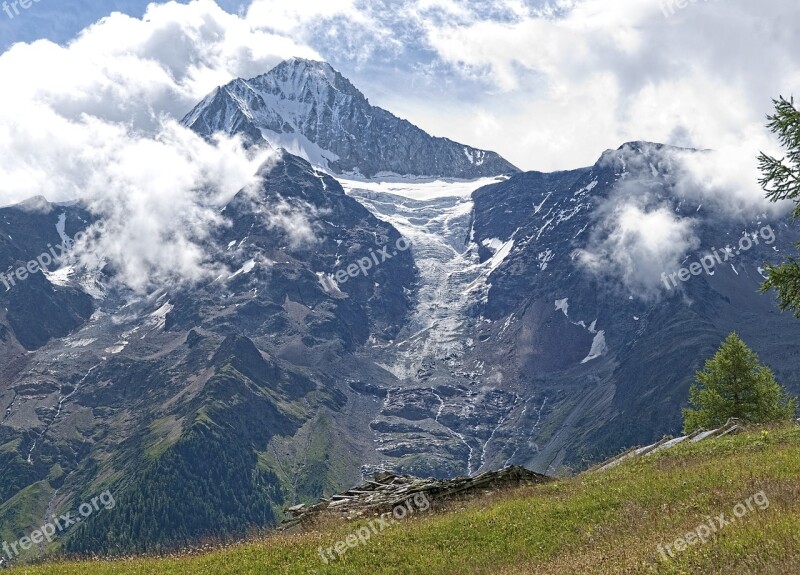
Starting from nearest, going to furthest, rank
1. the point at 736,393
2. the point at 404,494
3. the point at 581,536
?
the point at 581,536, the point at 404,494, the point at 736,393

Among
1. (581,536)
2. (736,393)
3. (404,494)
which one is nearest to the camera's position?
(581,536)

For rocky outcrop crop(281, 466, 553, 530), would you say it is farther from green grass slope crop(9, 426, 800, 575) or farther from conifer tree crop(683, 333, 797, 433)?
conifer tree crop(683, 333, 797, 433)

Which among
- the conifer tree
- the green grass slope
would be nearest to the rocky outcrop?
the green grass slope

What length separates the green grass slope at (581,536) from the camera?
1648 cm

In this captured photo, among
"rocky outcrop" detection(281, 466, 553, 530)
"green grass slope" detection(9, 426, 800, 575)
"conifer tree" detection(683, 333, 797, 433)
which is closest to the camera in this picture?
"green grass slope" detection(9, 426, 800, 575)

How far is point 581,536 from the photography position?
71.1 ft

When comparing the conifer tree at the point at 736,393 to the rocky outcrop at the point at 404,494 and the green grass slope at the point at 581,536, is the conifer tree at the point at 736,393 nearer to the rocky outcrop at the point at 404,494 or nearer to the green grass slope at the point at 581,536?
the rocky outcrop at the point at 404,494

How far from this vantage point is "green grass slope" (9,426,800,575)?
16.5 metres

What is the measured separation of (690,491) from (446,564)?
8162 millimetres

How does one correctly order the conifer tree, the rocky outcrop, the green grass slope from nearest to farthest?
the green grass slope < the rocky outcrop < the conifer tree

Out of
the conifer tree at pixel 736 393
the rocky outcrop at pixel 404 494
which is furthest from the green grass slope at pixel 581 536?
the conifer tree at pixel 736 393

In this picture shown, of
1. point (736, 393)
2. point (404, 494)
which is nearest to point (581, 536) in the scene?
point (404, 494)

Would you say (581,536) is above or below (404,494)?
below

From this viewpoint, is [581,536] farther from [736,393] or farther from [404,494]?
[736,393]
